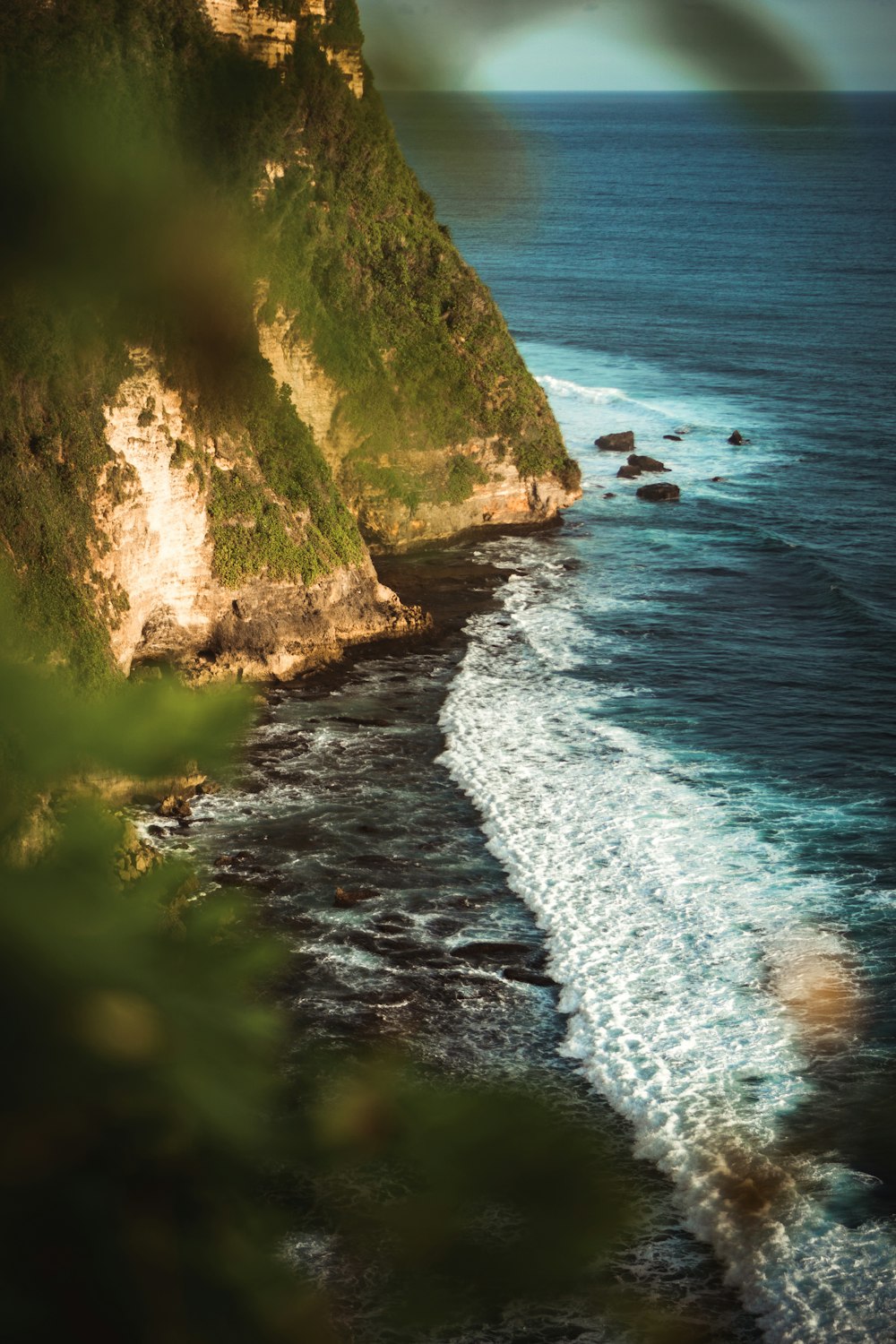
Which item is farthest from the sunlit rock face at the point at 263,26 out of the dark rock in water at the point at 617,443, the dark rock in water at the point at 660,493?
the dark rock in water at the point at 617,443

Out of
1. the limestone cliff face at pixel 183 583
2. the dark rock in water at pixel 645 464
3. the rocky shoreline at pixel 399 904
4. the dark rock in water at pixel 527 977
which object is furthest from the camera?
the dark rock in water at pixel 645 464

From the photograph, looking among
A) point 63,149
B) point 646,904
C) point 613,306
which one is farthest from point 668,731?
point 613,306

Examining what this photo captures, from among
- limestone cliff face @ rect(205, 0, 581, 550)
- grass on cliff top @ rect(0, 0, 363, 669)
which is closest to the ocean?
limestone cliff face @ rect(205, 0, 581, 550)

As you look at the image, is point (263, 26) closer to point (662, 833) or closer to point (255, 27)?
point (255, 27)

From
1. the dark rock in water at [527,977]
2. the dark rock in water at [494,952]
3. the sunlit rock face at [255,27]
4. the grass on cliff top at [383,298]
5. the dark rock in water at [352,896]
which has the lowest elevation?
the dark rock in water at [527,977]

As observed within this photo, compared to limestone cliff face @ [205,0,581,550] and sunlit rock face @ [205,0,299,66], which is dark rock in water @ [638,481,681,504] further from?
sunlit rock face @ [205,0,299,66]

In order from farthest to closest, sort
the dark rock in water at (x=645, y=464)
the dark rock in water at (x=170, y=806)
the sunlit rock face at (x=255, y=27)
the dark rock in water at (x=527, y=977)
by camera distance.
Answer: the dark rock in water at (x=645, y=464), the sunlit rock face at (x=255, y=27), the dark rock in water at (x=527, y=977), the dark rock in water at (x=170, y=806)

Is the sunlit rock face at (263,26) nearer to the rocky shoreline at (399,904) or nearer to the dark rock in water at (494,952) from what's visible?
the rocky shoreline at (399,904)

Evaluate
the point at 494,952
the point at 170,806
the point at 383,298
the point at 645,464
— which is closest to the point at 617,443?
the point at 645,464

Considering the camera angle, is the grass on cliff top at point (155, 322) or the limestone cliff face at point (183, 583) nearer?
the grass on cliff top at point (155, 322)
